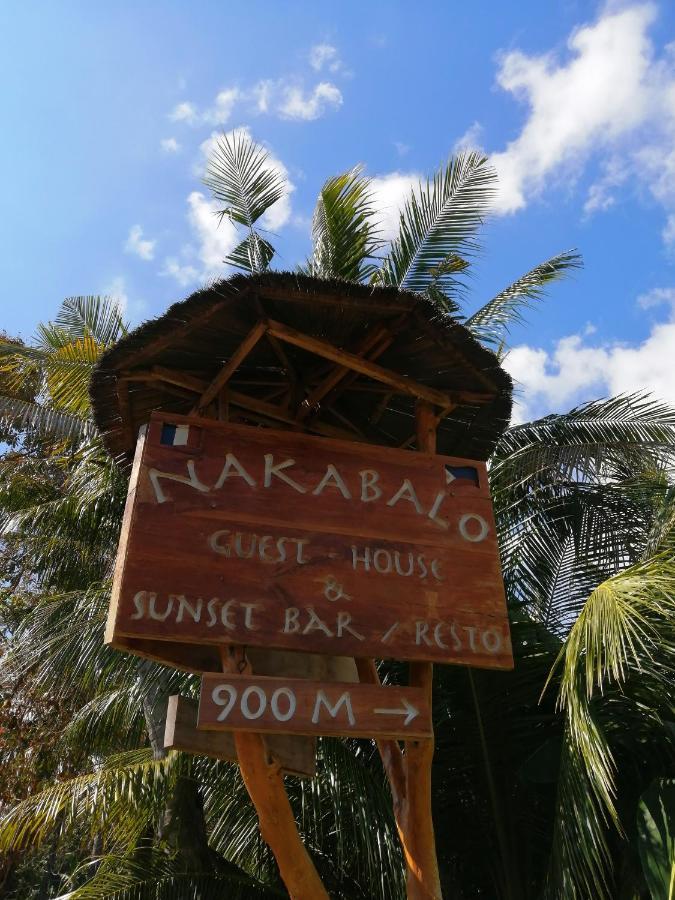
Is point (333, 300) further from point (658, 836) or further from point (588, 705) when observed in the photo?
point (658, 836)

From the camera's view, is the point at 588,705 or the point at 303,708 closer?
the point at 303,708

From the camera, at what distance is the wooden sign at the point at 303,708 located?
3.64 metres

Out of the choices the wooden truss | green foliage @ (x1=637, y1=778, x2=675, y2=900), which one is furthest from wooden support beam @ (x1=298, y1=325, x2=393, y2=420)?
green foliage @ (x1=637, y1=778, x2=675, y2=900)

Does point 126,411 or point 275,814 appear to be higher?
point 126,411

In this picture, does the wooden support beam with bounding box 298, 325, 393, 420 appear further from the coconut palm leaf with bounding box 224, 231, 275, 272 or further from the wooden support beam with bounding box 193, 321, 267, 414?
the coconut palm leaf with bounding box 224, 231, 275, 272

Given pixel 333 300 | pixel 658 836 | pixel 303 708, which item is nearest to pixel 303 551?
pixel 303 708

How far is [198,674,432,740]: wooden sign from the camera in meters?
3.64

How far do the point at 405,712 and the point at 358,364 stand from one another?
6.36ft

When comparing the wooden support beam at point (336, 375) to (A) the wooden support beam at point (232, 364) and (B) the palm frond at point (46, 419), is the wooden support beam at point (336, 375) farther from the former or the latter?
(B) the palm frond at point (46, 419)

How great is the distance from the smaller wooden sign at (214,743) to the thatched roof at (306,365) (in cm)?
182

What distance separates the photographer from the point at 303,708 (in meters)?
3.72

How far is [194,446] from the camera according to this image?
4.26 meters

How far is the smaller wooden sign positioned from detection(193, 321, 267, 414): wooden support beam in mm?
1711

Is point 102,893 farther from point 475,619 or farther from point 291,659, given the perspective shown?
point 475,619
